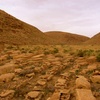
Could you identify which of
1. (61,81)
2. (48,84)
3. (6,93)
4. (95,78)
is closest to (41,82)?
(48,84)

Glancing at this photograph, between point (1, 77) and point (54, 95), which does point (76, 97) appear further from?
point (1, 77)

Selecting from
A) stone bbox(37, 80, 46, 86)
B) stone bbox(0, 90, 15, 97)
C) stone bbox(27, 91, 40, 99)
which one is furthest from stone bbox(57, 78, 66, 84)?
stone bbox(0, 90, 15, 97)

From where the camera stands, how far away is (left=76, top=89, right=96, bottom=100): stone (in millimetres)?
3973

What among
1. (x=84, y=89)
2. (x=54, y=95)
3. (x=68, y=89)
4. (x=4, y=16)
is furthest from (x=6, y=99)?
(x=4, y=16)

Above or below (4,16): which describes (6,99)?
below

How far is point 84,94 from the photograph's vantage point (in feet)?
13.6

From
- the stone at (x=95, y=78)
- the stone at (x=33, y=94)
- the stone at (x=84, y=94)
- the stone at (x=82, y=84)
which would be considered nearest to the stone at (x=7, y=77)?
the stone at (x=33, y=94)

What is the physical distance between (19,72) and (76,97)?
96.0 inches

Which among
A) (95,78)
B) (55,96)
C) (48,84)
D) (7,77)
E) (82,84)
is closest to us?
(55,96)

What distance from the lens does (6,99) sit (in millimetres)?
4352

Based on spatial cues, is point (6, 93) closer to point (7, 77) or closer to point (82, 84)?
point (7, 77)

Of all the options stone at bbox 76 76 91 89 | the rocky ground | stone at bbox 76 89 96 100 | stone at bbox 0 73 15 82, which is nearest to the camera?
stone at bbox 76 89 96 100

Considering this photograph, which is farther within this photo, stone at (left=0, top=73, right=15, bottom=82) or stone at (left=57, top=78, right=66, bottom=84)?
stone at (left=0, top=73, right=15, bottom=82)

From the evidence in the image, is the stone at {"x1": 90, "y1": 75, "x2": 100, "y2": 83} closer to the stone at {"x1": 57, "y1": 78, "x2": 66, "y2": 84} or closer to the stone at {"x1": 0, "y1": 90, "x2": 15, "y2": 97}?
the stone at {"x1": 57, "y1": 78, "x2": 66, "y2": 84}
